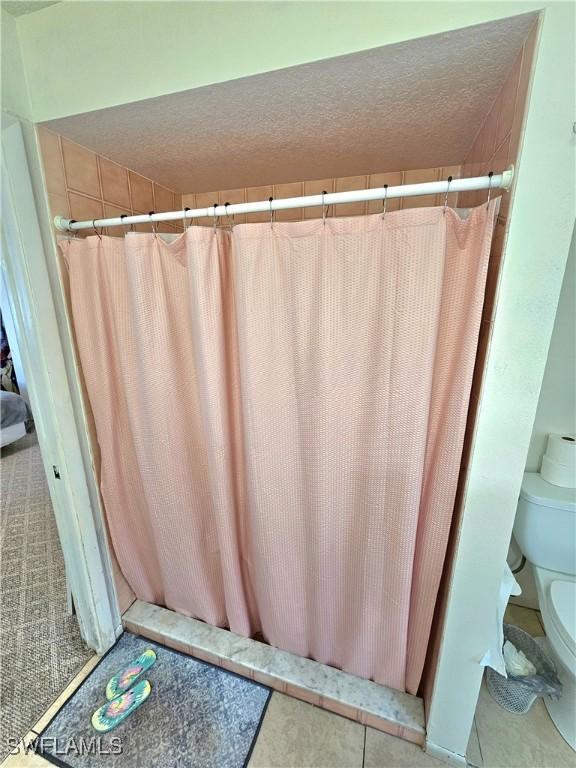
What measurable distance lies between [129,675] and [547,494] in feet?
6.03

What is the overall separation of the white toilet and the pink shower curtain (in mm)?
516

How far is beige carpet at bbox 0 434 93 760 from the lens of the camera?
124 cm

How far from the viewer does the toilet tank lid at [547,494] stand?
125 cm

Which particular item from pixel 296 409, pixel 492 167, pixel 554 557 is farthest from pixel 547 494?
pixel 492 167

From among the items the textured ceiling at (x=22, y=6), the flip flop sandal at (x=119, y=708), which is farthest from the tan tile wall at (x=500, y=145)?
the flip flop sandal at (x=119, y=708)

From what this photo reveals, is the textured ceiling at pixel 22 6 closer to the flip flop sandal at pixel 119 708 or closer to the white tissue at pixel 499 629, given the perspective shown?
the white tissue at pixel 499 629

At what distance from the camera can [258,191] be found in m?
1.54

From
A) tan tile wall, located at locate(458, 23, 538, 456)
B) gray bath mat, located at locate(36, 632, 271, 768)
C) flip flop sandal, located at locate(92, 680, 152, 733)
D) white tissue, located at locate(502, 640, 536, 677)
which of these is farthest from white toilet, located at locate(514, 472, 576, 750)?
flip flop sandal, located at locate(92, 680, 152, 733)

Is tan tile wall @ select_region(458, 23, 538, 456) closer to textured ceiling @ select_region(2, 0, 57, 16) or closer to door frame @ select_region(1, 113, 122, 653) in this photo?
textured ceiling @ select_region(2, 0, 57, 16)

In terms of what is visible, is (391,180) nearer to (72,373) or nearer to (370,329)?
(370,329)

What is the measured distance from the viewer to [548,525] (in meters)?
1.28

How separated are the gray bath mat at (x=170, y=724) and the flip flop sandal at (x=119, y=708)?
18mm

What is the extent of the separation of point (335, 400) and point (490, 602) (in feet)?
2.32

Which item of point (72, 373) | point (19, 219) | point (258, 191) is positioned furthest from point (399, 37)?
point (72, 373)
